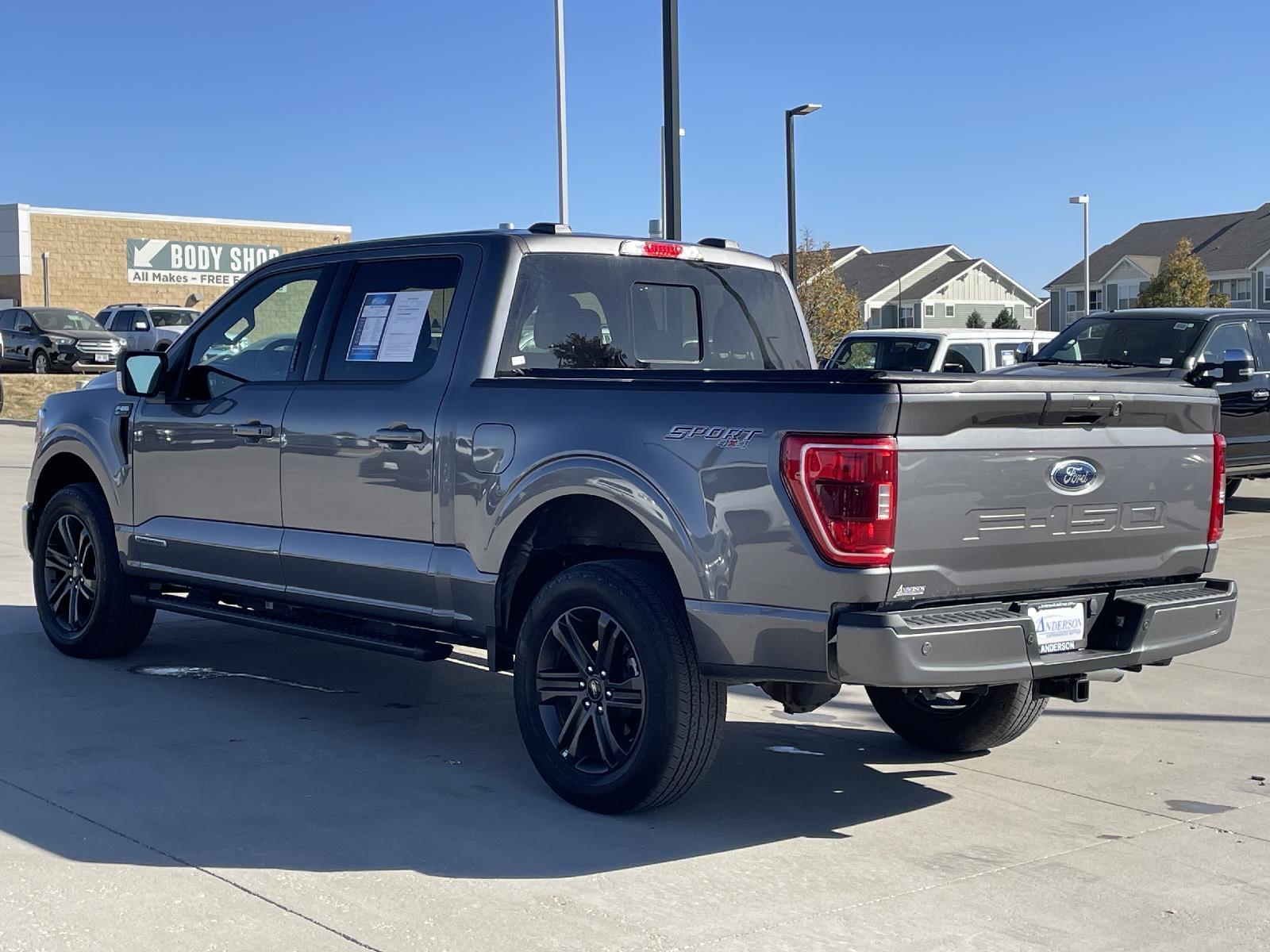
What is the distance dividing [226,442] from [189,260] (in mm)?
55386

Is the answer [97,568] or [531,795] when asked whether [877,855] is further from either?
[97,568]

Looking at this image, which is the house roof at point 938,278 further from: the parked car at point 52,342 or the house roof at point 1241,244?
the parked car at point 52,342

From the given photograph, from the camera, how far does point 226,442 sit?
6949 mm

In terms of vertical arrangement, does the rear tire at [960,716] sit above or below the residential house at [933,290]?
below

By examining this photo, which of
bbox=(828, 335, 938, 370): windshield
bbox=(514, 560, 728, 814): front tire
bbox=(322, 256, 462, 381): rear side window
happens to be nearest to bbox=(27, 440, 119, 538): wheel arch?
bbox=(322, 256, 462, 381): rear side window

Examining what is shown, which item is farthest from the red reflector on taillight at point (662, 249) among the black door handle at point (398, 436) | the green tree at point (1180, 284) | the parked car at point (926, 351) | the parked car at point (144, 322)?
the green tree at point (1180, 284)

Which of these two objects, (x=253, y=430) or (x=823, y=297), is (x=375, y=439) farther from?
(x=823, y=297)

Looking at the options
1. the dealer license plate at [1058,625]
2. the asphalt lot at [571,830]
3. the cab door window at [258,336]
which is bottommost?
the asphalt lot at [571,830]

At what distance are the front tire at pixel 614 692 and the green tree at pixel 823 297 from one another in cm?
3503

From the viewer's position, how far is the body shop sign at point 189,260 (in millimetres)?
58219

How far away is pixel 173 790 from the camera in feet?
18.0

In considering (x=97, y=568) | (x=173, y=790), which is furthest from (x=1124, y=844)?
(x=97, y=568)

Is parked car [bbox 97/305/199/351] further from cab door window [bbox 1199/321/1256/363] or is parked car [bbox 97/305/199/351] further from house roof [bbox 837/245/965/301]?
house roof [bbox 837/245/965/301]

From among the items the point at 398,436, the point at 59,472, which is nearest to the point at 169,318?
the point at 59,472
